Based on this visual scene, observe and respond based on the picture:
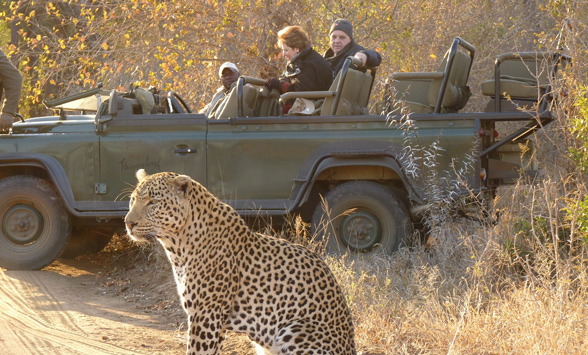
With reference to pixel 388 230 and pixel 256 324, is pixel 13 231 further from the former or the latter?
pixel 256 324

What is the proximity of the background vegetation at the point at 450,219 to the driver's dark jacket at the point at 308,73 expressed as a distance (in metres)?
1.53

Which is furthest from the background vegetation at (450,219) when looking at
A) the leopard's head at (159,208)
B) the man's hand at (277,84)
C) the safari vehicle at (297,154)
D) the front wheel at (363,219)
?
the man's hand at (277,84)

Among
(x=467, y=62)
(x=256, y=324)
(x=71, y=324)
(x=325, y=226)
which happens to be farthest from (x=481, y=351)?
(x=467, y=62)

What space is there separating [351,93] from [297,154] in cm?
80

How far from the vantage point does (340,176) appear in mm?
8102

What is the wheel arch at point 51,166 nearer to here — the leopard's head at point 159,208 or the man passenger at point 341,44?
the man passenger at point 341,44

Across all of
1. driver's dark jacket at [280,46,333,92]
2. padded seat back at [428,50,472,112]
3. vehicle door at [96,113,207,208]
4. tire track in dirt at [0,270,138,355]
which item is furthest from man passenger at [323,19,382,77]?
tire track in dirt at [0,270,138,355]

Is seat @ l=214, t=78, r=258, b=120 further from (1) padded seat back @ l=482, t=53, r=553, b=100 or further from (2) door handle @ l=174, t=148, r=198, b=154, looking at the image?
(1) padded seat back @ l=482, t=53, r=553, b=100

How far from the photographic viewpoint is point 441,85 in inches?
307

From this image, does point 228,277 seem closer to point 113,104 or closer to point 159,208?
point 159,208

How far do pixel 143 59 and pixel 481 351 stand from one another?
26.8 feet

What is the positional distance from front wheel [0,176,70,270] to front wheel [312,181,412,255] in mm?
2602

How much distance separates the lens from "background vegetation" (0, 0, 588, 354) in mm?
5383

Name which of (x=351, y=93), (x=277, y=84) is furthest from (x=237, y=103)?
(x=351, y=93)
